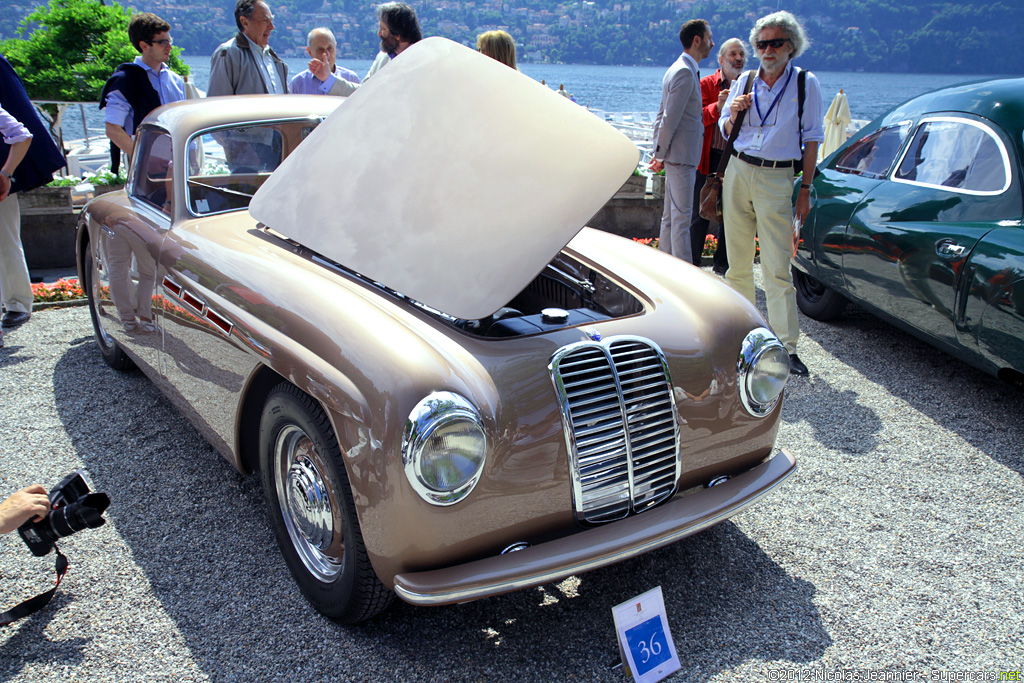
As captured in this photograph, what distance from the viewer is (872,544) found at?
8.84 feet

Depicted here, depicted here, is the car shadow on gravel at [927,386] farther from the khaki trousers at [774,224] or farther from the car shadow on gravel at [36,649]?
the car shadow on gravel at [36,649]

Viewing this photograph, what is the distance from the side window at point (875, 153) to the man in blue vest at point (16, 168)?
204 inches

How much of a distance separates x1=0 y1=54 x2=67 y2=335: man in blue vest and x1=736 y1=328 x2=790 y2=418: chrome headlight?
423 cm

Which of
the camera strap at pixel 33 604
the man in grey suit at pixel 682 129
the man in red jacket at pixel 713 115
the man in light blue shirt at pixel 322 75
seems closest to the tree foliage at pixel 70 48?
the man in light blue shirt at pixel 322 75

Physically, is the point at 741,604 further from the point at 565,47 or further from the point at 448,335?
the point at 565,47

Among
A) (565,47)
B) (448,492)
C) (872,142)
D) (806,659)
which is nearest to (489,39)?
(872,142)

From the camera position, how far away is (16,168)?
445 centimetres

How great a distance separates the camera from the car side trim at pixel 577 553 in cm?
181

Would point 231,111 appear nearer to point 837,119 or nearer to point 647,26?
point 837,119

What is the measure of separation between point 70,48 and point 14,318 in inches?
597

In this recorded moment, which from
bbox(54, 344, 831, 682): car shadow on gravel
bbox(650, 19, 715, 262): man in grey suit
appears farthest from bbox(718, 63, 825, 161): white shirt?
bbox(54, 344, 831, 682): car shadow on gravel

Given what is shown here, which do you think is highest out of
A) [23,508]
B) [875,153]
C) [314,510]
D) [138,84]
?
[138,84]

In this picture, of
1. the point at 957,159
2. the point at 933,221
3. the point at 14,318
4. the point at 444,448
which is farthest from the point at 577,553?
the point at 14,318

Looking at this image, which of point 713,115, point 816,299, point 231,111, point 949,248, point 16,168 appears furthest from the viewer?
point 713,115
